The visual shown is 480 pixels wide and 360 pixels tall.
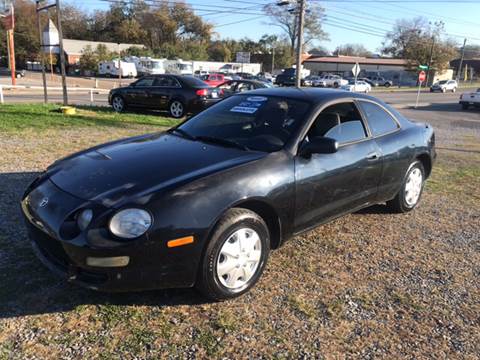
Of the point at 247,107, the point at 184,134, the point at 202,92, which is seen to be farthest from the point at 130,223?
the point at 202,92

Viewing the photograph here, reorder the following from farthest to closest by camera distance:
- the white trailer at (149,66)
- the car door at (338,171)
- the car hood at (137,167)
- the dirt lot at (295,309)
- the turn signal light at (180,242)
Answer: the white trailer at (149,66) < the car door at (338,171) < the car hood at (137,167) < the turn signal light at (180,242) < the dirt lot at (295,309)

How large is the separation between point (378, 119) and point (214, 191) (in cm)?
252

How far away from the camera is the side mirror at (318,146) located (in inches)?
142

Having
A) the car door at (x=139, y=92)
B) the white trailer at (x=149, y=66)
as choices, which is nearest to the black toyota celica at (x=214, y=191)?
the car door at (x=139, y=92)

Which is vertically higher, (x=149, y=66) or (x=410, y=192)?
(x=149, y=66)

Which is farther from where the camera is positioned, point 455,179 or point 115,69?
point 115,69

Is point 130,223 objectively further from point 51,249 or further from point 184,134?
point 184,134

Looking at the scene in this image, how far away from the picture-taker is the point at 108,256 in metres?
2.73

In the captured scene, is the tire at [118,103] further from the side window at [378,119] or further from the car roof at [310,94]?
the side window at [378,119]

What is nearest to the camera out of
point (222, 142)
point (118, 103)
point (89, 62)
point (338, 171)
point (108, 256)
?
point (108, 256)

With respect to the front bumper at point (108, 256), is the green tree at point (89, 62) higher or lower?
higher

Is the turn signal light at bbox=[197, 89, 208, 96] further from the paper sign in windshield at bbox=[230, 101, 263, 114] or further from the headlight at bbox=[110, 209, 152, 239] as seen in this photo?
the headlight at bbox=[110, 209, 152, 239]

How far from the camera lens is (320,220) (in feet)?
13.0

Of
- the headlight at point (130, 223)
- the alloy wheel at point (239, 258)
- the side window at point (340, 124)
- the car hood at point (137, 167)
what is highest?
the side window at point (340, 124)
